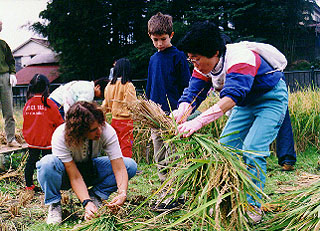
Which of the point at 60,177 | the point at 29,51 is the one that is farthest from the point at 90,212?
the point at 29,51

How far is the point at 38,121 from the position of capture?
3357 mm

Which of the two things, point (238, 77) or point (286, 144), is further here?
point (286, 144)

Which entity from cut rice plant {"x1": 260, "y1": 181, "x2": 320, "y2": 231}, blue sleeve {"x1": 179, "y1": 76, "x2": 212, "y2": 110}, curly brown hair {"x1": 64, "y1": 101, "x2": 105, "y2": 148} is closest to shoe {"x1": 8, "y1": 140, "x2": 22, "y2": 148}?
curly brown hair {"x1": 64, "y1": 101, "x2": 105, "y2": 148}

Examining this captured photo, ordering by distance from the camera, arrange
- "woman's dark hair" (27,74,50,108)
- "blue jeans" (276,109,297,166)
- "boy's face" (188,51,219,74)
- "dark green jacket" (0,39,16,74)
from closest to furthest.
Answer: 1. "boy's face" (188,51,219,74)
2. "woman's dark hair" (27,74,50,108)
3. "blue jeans" (276,109,297,166)
4. "dark green jacket" (0,39,16,74)

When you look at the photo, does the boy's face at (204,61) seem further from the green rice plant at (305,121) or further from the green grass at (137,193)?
the green rice plant at (305,121)

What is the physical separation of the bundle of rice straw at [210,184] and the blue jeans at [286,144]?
1.88m

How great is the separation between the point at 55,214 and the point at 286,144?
97.8 inches

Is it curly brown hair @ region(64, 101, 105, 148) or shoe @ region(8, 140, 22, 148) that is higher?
curly brown hair @ region(64, 101, 105, 148)

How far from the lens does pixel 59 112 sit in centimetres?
348

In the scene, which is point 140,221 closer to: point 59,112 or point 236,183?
point 236,183

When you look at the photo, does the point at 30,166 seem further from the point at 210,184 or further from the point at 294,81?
the point at 294,81

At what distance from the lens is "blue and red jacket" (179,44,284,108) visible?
6.29ft

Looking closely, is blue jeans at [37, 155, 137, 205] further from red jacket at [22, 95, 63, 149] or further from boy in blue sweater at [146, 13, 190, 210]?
red jacket at [22, 95, 63, 149]

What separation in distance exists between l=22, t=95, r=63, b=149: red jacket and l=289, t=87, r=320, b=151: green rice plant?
3.01 meters
